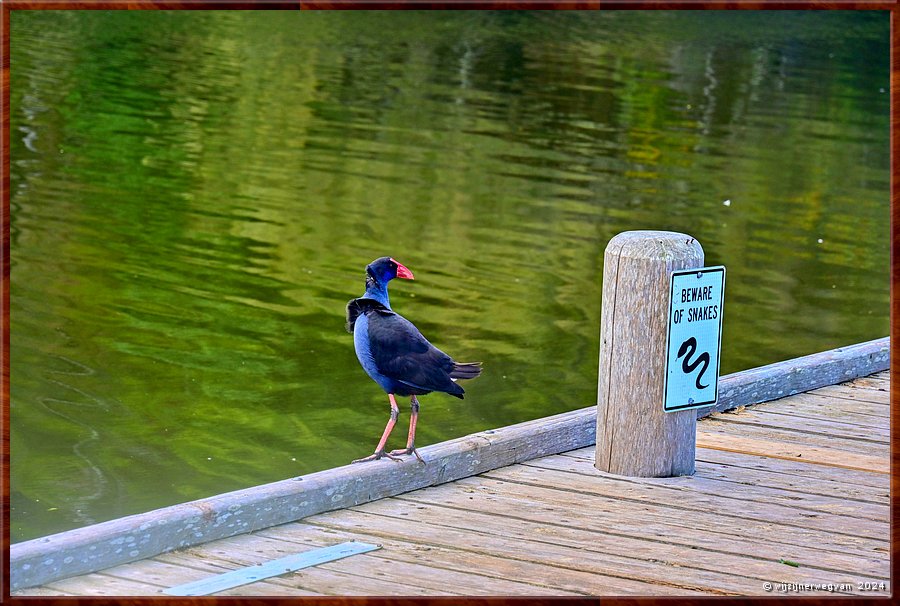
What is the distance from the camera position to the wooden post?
199 inches

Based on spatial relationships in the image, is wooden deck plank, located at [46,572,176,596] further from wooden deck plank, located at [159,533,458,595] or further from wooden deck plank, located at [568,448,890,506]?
wooden deck plank, located at [568,448,890,506]

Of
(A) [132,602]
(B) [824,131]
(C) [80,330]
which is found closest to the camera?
(A) [132,602]

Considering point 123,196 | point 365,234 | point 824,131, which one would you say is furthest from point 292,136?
point 824,131

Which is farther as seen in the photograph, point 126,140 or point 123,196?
point 126,140

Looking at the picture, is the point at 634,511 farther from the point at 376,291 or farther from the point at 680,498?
the point at 376,291

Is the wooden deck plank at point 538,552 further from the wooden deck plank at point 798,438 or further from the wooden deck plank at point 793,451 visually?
the wooden deck plank at point 798,438

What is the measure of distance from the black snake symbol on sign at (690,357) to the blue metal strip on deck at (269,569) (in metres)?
1.44

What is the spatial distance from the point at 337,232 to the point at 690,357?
8.44 m

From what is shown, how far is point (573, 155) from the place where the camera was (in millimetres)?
19156

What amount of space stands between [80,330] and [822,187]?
11.3 meters

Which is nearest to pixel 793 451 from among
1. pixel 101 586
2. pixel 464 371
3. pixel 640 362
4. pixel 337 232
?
pixel 640 362

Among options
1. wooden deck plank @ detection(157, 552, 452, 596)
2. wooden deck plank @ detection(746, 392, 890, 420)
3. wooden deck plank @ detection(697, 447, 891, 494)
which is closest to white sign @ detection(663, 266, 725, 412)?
wooden deck plank @ detection(697, 447, 891, 494)

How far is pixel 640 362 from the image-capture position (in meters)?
5.07

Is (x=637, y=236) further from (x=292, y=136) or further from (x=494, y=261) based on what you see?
(x=292, y=136)
